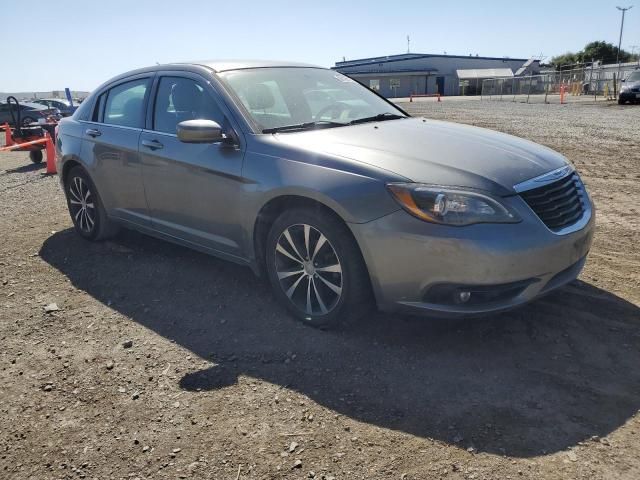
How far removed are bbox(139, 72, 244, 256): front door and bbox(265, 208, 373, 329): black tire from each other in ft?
1.38

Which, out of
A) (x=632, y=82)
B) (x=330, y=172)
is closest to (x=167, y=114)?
(x=330, y=172)

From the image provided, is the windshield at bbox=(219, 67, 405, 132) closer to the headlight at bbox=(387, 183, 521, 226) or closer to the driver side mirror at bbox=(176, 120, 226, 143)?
the driver side mirror at bbox=(176, 120, 226, 143)

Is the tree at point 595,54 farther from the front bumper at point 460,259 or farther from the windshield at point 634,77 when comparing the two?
the front bumper at point 460,259

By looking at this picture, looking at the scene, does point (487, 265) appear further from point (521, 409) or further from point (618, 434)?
point (618, 434)

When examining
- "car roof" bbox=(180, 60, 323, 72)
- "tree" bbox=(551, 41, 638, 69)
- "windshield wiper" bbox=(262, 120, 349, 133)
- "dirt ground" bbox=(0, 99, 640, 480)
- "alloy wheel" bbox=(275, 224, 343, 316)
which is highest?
"tree" bbox=(551, 41, 638, 69)

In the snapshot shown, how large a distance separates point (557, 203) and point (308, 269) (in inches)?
62.9

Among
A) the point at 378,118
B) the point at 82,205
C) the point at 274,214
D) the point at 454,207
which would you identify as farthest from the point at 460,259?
the point at 82,205

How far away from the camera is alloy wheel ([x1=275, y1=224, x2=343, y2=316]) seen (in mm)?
3375

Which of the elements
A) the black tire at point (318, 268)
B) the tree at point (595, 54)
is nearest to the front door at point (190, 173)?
the black tire at point (318, 268)

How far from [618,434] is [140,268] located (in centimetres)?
397

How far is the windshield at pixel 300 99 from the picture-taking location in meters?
3.97

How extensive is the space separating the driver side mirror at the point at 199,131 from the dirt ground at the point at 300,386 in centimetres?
126

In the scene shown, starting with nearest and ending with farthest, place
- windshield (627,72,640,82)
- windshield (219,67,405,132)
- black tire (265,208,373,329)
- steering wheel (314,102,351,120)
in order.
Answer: black tire (265,208,373,329) < windshield (219,67,405,132) < steering wheel (314,102,351,120) < windshield (627,72,640,82)

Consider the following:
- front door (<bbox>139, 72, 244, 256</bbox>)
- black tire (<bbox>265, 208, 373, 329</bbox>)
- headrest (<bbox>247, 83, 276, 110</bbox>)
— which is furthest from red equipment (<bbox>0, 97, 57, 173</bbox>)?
black tire (<bbox>265, 208, 373, 329</bbox>)
